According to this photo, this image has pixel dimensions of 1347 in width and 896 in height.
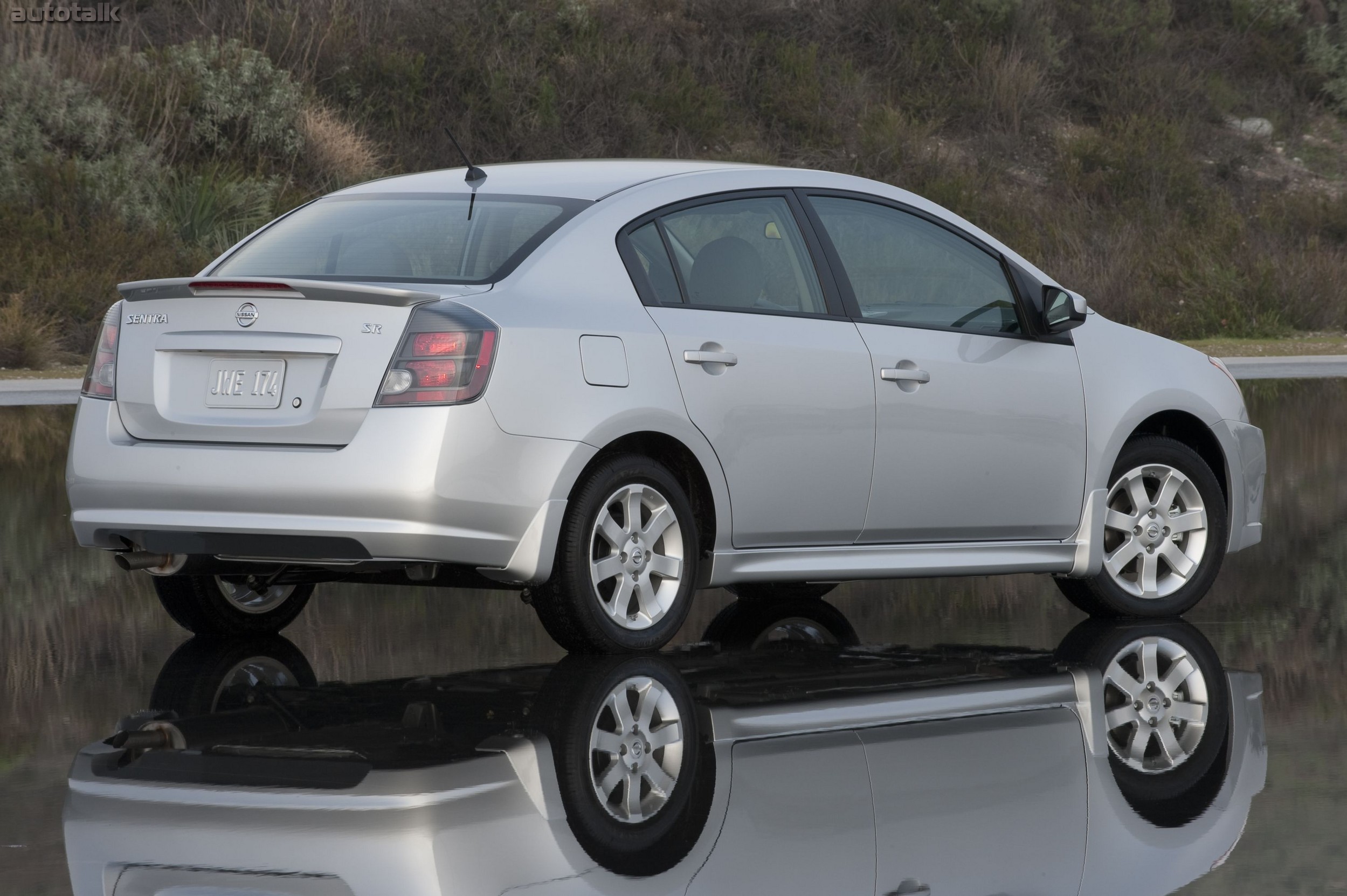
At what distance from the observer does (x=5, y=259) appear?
24.3m

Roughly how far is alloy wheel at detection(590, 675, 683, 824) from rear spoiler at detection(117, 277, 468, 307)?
130 centimetres

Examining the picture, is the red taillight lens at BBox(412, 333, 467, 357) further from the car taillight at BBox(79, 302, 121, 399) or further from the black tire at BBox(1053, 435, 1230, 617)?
the black tire at BBox(1053, 435, 1230, 617)

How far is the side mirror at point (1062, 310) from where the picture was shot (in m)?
8.08

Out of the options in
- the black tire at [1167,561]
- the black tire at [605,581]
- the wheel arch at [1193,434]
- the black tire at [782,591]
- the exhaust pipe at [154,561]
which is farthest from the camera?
the black tire at [782,591]

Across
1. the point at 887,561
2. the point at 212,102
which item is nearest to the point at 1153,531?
the point at 887,561

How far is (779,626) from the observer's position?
8250 mm

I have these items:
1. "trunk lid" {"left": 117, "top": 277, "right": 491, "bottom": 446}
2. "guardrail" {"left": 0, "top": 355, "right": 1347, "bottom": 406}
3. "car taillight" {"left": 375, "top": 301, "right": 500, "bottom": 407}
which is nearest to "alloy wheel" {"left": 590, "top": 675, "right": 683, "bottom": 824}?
"car taillight" {"left": 375, "top": 301, "right": 500, "bottom": 407}

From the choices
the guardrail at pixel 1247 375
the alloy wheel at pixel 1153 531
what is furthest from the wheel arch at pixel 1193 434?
the guardrail at pixel 1247 375

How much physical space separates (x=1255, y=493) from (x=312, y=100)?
25798 mm

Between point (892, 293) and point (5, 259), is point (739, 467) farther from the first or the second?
point (5, 259)

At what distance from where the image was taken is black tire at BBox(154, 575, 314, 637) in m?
7.80

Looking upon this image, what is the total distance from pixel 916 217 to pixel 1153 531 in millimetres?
1505

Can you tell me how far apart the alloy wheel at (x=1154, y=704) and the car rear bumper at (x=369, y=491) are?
177cm

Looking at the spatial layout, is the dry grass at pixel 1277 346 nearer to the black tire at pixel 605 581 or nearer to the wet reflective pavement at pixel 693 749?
the wet reflective pavement at pixel 693 749
